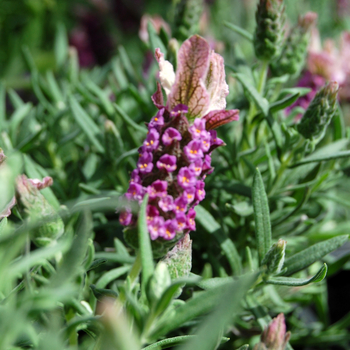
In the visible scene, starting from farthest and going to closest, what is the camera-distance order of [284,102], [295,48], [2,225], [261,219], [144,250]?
[295,48] < [284,102] < [261,219] < [2,225] < [144,250]

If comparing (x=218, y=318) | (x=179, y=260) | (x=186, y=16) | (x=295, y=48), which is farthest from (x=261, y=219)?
(x=186, y=16)

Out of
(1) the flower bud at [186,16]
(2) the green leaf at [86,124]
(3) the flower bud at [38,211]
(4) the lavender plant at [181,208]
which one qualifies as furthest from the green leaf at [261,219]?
(1) the flower bud at [186,16]

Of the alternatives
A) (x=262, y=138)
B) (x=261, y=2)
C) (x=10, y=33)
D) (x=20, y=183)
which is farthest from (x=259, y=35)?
(x=10, y=33)

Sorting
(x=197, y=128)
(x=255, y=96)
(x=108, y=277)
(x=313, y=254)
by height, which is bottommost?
(x=313, y=254)

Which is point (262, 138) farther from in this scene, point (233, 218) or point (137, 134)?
point (137, 134)

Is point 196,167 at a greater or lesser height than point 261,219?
greater

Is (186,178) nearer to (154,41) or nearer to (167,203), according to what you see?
(167,203)

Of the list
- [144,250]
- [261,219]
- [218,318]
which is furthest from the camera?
[261,219]

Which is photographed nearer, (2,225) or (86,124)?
(2,225)
